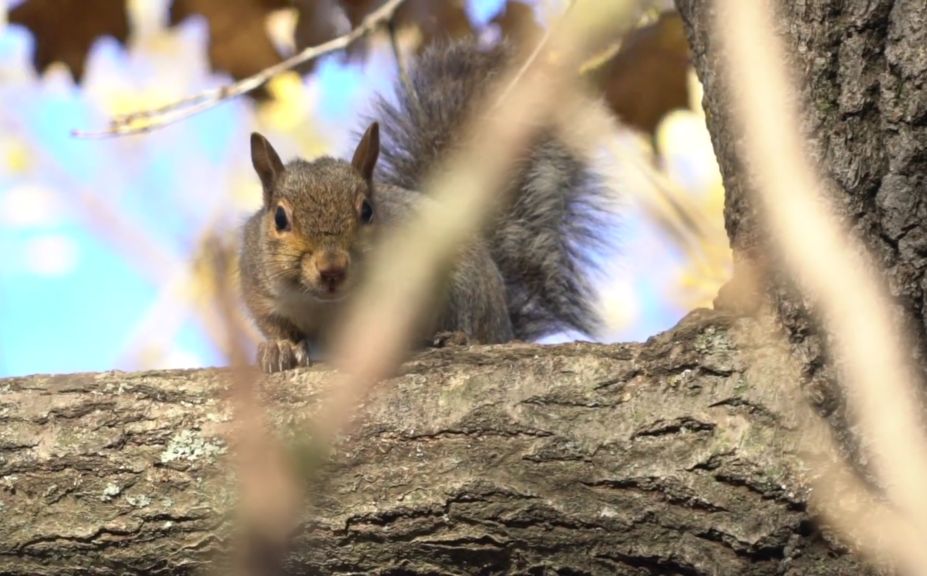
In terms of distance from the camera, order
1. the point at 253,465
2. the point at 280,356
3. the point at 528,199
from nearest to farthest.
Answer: the point at 253,465 → the point at 280,356 → the point at 528,199

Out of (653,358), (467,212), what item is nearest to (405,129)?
(653,358)

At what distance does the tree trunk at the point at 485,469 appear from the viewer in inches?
91.6

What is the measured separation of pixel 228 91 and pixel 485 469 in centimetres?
156

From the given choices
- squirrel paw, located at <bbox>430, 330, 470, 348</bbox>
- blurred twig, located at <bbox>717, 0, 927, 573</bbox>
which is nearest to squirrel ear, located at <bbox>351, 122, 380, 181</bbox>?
squirrel paw, located at <bbox>430, 330, 470, 348</bbox>

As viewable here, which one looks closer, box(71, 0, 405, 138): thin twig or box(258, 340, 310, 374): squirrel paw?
box(258, 340, 310, 374): squirrel paw

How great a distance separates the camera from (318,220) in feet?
11.8

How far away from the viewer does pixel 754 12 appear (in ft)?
4.42

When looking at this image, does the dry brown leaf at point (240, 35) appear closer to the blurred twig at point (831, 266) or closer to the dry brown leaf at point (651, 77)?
the dry brown leaf at point (651, 77)

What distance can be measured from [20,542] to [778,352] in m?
1.64

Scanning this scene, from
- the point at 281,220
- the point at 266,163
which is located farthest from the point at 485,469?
the point at 266,163

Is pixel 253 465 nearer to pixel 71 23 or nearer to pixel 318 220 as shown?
pixel 318 220

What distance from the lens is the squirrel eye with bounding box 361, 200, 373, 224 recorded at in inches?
144

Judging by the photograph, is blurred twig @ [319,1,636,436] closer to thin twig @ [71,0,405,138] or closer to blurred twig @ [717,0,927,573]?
blurred twig @ [717,0,927,573]

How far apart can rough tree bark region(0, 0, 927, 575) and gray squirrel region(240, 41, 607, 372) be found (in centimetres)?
66
